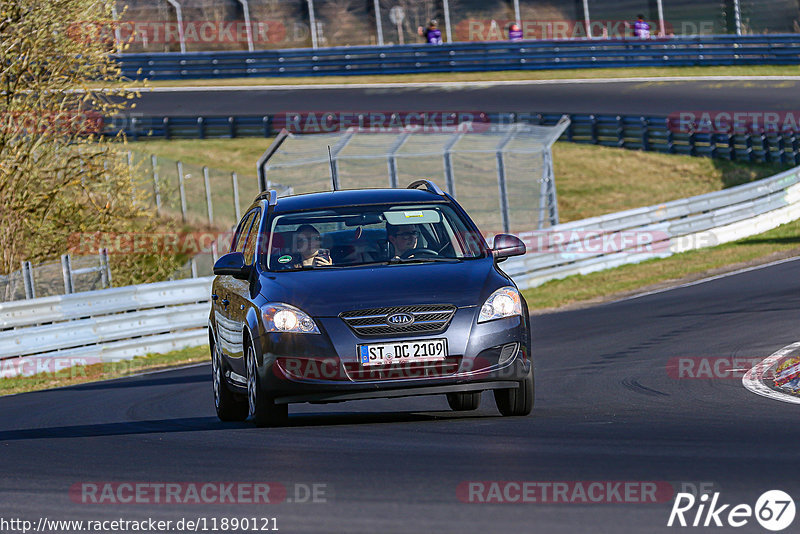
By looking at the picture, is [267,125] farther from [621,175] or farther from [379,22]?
[621,175]

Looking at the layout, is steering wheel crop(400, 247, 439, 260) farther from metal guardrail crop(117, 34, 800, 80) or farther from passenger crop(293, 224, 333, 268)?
metal guardrail crop(117, 34, 800, 80)

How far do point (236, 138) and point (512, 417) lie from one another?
3317 centimetres

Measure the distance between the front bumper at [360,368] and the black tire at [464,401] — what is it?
5.23 feet

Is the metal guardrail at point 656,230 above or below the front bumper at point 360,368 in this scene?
below

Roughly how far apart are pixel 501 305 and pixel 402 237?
117 centimetres

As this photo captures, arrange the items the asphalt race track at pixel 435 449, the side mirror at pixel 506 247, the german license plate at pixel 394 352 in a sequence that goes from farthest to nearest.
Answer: the side mirror at pixel 506 247
the german license plate at pixel 394 352
the asphalt race track at pixel 435 449

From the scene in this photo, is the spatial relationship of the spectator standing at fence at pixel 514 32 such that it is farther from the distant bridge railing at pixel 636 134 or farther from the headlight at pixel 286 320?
the headlight at pixel 286 320

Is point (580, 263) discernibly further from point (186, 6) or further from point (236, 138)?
point (186, 6)

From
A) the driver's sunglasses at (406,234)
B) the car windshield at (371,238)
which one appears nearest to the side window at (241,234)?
the car windshield at (371,238)

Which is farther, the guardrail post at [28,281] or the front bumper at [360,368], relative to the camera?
the guardrail post at [28,281]

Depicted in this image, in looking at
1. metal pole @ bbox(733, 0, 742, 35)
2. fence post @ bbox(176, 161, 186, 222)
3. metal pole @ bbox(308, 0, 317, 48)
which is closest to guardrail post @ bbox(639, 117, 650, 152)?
metal pole @ bbox(733, 0, 742, 35)

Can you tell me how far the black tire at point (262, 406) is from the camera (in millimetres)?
8820

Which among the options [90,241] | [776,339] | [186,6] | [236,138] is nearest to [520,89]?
[236,138]

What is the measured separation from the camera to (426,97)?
140 ft
